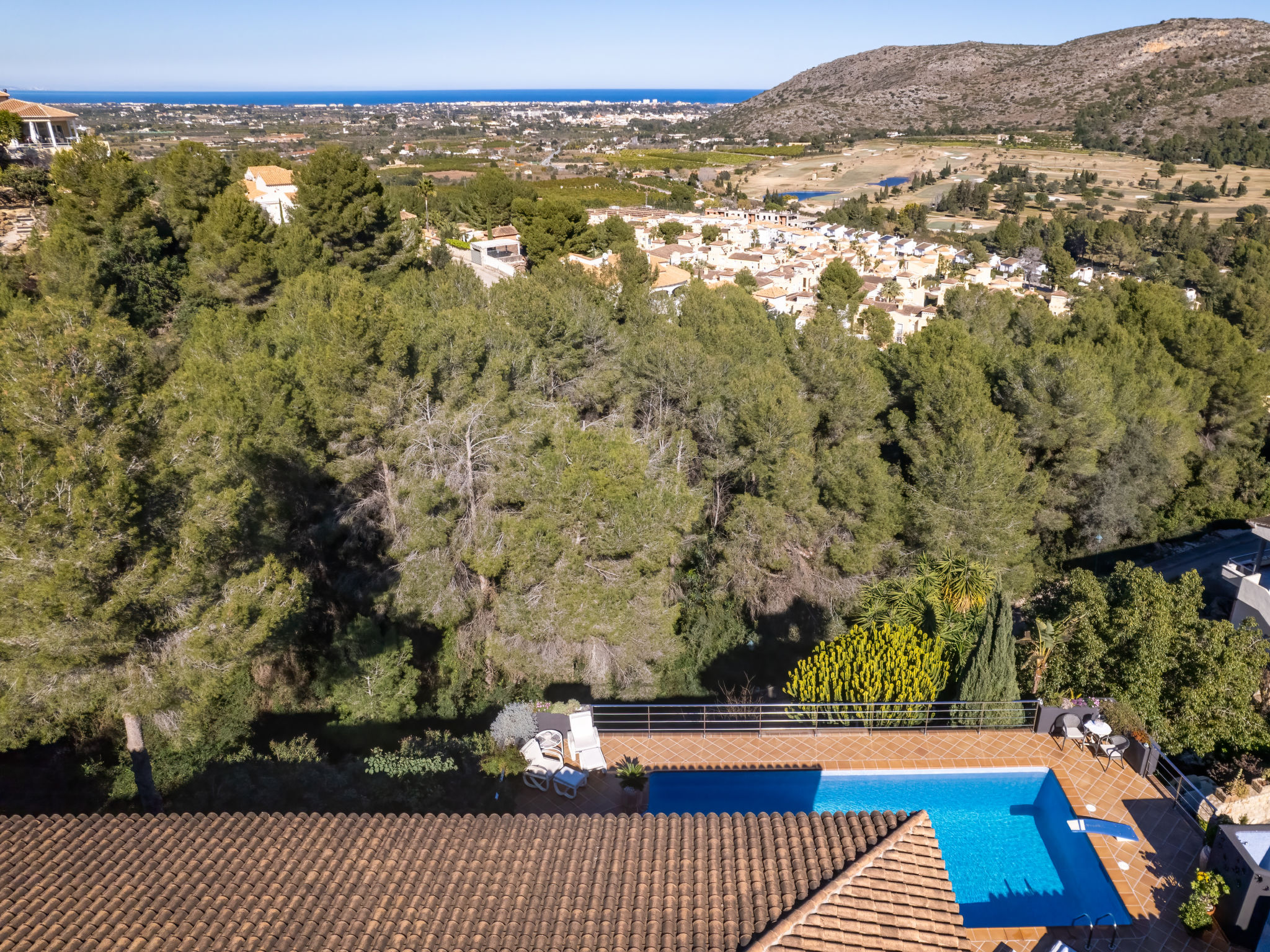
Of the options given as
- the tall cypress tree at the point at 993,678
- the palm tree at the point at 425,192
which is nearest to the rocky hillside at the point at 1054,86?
the palm tree at the point at 425,192

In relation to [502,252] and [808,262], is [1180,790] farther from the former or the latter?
[808,262]

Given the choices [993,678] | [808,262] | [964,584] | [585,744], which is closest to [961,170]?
[808,262]

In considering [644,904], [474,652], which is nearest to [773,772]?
[644,904]

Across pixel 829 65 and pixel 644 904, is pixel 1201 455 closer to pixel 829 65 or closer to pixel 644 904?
pixel 644 904

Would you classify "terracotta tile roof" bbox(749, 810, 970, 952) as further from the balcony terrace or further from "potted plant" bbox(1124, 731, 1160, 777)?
"potted plant" bbox(1124, 731, 1160, 777)

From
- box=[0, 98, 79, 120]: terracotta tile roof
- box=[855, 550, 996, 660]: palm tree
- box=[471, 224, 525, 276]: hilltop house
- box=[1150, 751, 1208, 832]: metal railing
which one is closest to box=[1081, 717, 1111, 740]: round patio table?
box=[1150, 751, 1208, 832]: metal railing
